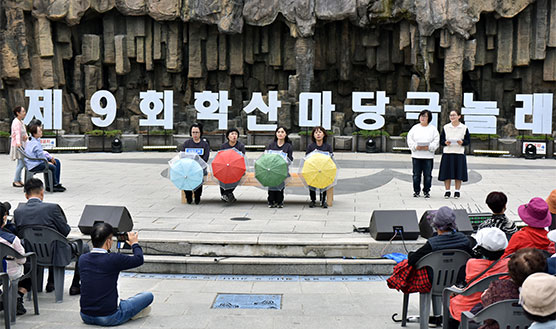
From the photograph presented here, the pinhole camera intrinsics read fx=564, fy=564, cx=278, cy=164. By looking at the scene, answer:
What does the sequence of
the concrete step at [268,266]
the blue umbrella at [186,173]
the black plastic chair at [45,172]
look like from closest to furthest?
1. the concrete step at [268,266]
2. the blue umbrella at [186,173]
3. the black plastic chair at [45,172]

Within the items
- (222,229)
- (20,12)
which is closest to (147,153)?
(20,12)

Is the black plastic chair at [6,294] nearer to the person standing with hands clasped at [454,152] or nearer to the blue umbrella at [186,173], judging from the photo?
the blue umbrella at [186,173]

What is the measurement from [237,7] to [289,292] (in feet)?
67.5

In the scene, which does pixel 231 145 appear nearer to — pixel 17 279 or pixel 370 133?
pixel 17 279

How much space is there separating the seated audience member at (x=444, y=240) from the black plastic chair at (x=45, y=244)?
3.41 m

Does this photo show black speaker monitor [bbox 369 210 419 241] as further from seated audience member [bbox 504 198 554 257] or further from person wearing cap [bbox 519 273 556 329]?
person wearing cap [bbox 519 273 556 329]

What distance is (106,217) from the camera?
725cm

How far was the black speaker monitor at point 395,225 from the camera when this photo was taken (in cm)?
720

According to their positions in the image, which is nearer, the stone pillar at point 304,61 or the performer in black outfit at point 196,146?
the performer in black outfit at point 196,146

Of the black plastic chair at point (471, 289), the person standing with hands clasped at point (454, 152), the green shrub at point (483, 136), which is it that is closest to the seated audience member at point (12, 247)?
the black plastic chair at point (471, 289)

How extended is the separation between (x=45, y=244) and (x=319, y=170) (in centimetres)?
482

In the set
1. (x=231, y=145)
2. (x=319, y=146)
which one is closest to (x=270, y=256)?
(x=319, y=146)

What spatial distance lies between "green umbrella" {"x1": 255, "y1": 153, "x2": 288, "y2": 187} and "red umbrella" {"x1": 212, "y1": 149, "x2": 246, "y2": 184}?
0.33m

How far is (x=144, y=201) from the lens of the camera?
10.5 m
